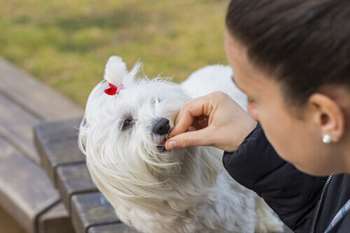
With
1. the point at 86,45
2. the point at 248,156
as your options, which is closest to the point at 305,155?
the point at 248,156

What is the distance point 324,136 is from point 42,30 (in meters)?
4.55

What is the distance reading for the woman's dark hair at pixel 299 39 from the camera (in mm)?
1180

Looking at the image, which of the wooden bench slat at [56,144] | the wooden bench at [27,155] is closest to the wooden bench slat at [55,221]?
the wooden bench at [27,155]

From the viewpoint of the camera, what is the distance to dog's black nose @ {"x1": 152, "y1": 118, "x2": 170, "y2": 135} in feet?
6.22

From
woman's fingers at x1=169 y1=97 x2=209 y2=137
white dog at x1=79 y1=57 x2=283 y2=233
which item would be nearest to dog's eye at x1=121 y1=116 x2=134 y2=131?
white dog at x1=79 y1=57 x2=283 y2=233

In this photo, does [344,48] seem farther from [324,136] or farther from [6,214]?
[6,214]

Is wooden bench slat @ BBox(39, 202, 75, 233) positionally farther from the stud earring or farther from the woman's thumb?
the stud earring

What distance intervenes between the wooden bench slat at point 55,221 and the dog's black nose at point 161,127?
1077 mm

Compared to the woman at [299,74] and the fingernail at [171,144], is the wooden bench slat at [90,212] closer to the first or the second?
the fingernail at [171,144]

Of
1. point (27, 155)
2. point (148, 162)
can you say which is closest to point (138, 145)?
point (148, 162)

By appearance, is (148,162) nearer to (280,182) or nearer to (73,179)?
(280,182)

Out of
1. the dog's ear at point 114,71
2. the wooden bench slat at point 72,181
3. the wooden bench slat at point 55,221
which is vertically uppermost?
the dog's ear at point 114,71

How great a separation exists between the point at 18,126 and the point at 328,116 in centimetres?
247

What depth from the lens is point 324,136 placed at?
1227 millimetres
